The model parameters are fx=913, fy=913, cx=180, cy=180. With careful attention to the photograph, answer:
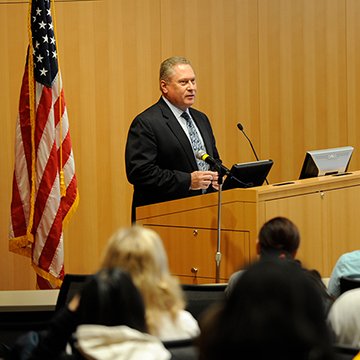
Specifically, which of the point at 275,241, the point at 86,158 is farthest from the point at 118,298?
the point at 86,158

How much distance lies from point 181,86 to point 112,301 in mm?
4218

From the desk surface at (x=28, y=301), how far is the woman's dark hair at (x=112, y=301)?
2524 millimetres

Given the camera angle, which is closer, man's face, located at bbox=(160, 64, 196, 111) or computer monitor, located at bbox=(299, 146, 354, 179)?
computer monitor, located at bbox=(299, 146, 354, 179)

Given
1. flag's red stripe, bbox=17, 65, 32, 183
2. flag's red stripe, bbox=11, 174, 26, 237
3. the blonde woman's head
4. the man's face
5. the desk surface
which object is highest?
the man's face

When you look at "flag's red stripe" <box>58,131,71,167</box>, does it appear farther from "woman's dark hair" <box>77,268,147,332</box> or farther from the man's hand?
"woman's dark hair" <box>77,268,147,332</box>

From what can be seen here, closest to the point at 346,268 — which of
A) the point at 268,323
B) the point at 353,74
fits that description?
the point at 268,323

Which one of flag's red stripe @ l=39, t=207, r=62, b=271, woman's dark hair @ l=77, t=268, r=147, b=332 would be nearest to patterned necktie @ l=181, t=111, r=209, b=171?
flag's red stripe @ l=39, t=207, r=62, b=271

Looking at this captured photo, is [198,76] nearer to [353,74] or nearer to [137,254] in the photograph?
[353,74]

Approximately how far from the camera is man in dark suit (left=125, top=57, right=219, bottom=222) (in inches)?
238

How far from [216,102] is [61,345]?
242 inches

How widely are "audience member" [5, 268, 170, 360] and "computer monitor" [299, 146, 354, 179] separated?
373cm

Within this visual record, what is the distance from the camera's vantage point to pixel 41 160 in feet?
21.0

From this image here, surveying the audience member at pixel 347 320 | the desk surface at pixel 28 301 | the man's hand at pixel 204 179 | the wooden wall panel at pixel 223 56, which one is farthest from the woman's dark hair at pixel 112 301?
the wooden wall panel at pixel 223 56

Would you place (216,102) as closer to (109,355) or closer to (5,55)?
(5,55)
